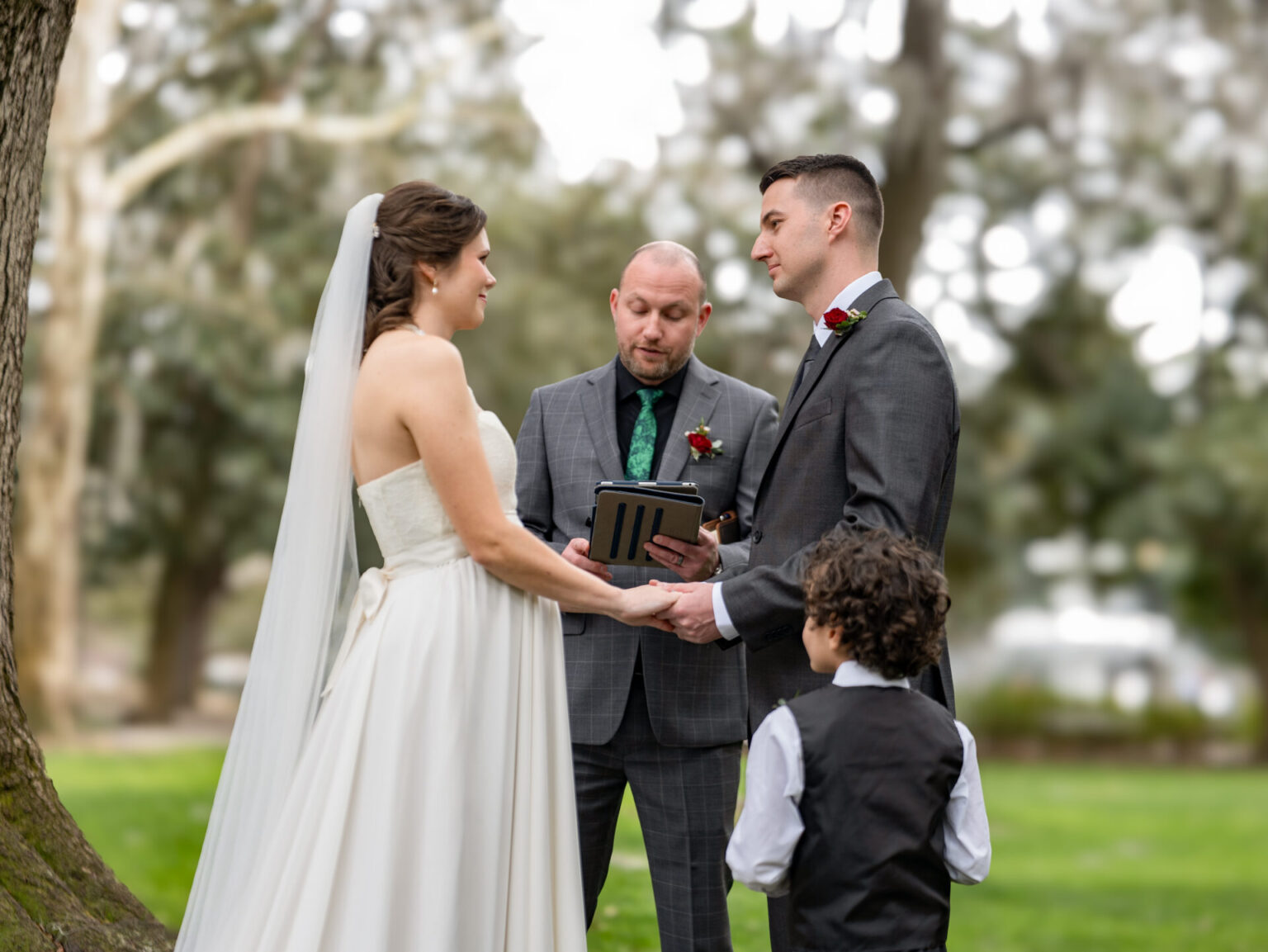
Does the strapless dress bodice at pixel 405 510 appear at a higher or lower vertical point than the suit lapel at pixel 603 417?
lower

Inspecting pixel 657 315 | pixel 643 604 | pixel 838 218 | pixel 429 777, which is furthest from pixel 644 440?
pixel 429 777

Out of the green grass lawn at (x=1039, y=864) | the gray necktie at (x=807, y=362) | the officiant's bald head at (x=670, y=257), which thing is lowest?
the green grass lawn at (x=1039, y=864)

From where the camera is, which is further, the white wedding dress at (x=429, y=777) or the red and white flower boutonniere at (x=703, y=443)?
the red and white flower boutonniere at (x=703, y=443)

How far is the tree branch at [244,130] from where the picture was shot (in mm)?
14391

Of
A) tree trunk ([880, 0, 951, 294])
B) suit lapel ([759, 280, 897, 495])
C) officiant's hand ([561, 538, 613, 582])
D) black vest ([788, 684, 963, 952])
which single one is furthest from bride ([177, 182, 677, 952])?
tree trunk ([880, 0, 951, 294])

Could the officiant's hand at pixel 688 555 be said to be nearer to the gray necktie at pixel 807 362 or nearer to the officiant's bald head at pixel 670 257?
the gray necktie at pixel 807 362

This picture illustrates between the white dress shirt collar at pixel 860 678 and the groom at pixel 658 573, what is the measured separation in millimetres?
848

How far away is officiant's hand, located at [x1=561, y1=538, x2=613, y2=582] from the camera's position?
3.49m

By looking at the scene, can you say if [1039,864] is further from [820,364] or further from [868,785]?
[868,785]

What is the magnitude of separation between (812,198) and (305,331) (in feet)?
42.4

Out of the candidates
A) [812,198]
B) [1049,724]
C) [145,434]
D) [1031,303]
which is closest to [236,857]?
[812,198]

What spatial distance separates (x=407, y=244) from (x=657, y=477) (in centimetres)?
107

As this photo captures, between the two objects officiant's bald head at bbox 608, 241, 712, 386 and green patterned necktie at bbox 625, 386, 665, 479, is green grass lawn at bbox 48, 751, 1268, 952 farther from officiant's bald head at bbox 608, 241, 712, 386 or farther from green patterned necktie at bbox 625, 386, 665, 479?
officiant's bald head at bbox 608, 241, 712, 386

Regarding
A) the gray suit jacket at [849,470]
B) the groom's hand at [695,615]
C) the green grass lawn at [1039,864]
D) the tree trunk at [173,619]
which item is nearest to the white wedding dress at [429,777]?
the groom's hand at [695,615]
